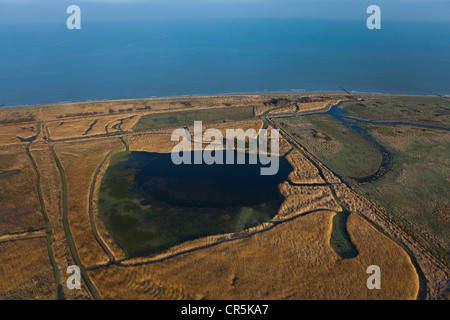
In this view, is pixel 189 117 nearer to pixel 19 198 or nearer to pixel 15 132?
pixel 19 198

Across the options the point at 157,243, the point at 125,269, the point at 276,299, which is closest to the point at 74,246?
the point at 125,269

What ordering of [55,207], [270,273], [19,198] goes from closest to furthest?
[270,273], [55,207], [19,198]

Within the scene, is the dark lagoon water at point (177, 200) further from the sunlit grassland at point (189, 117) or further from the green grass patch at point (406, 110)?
the green grass patch at point (406, 110)

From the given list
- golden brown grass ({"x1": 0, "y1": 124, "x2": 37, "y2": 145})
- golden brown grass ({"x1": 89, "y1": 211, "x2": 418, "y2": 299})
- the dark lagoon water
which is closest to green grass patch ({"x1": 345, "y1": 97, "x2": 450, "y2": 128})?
the dark lagoon water

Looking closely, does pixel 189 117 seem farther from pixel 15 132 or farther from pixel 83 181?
pixel 15 132

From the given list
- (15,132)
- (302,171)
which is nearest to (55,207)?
(15,132)

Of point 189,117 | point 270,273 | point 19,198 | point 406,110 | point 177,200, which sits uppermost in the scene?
point 406,110

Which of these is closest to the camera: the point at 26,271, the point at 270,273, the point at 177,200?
the point at 270,273

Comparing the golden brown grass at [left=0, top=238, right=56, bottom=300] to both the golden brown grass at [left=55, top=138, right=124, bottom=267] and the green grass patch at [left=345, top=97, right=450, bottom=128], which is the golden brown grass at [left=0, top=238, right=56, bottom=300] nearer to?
the golden brown grass at [left=55, top=138, right=124, bottom=267]

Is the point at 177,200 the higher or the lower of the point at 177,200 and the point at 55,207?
the higher

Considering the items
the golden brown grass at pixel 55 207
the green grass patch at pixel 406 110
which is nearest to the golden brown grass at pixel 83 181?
the golden brown grass at pixel 55 207

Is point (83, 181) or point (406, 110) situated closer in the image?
point (83, 181)
